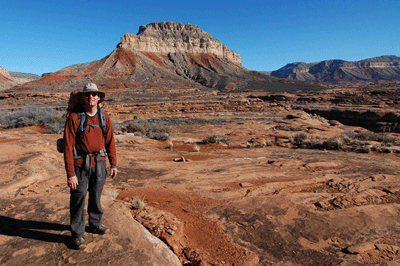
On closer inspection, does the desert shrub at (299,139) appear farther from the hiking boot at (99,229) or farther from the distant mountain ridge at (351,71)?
the distant mountain ridge at (351,71)

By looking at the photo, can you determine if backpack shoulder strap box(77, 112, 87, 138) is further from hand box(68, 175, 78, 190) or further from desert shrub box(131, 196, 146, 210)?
desert shrub box(131, 196, 146, 210)

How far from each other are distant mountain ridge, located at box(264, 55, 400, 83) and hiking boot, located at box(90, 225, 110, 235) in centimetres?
14414

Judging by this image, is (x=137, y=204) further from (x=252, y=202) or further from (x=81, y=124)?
(x=252, y=202)

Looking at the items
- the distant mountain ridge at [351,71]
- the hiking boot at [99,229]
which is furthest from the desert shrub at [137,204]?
the distant mountain ridge at [351,71]

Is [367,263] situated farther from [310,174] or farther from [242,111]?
[242,111]

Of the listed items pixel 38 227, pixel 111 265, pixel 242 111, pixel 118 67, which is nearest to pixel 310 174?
pixel 111 265

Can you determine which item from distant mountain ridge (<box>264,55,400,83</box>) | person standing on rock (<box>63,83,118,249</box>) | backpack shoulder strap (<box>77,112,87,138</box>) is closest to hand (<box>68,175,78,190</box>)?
person standing on rock (<box>63,83,118,249</box>)

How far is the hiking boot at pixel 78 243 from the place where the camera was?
233 cm

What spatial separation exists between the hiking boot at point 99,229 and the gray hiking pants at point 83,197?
0.04 m

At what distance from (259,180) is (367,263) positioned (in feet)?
8.69

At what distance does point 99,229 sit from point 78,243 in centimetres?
27

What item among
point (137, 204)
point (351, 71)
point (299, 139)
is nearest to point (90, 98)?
point (137, 204)

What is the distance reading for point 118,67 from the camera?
5578 centimetres

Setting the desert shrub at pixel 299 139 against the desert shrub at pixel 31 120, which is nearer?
the desert shrub at pixel 299 139
